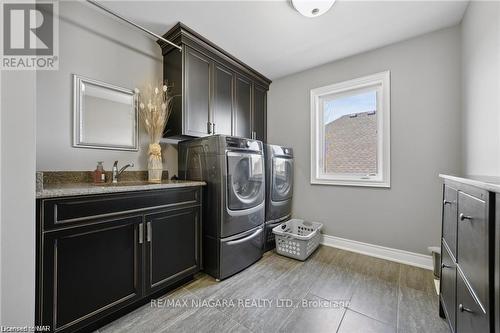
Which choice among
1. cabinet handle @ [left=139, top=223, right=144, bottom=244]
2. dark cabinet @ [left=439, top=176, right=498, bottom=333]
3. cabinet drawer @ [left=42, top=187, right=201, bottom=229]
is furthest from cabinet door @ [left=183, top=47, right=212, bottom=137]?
dark cabinet @ [left=439, top=176, right=498, bottom=333]

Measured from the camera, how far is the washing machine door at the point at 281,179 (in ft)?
8.37

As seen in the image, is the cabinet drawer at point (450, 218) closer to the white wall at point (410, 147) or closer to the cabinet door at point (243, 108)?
the white wall at point (410, 147)

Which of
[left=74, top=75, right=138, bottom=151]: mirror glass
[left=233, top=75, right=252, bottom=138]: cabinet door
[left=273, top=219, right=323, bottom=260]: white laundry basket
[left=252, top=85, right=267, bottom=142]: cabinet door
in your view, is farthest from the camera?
[left=252, top=85, right=267, bottom=142]: cabinet door

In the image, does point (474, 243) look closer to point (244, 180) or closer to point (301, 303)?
point (301, 303)

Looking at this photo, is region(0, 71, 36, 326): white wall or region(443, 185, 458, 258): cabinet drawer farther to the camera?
region(443, 185, 458, 258): cabinet drawer

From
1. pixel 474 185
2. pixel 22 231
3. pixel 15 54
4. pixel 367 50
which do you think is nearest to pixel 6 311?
pixel 22 231

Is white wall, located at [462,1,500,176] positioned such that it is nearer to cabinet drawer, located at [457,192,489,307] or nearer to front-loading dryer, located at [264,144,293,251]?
cabinet drawer, located at [457,192,489,307]

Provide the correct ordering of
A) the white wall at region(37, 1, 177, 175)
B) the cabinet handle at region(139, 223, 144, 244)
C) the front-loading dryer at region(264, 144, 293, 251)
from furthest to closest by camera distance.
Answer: the front-loading dryer at region(264, 144, 293, 251), the white wall at region(37, 1, 177, 175), the cabinet handle at region(139, 223, 144, 244)

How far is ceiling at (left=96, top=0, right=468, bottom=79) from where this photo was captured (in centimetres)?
170

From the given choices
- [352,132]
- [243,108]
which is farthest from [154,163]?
[352,132]

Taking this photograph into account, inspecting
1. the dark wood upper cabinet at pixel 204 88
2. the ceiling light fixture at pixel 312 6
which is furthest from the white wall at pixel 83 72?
the ceiling light fixture at pixel 312 6

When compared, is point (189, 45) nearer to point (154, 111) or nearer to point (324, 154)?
point (154, 111)

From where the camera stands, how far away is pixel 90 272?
3.91 ft

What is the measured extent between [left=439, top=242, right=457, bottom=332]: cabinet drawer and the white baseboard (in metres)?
0.91
